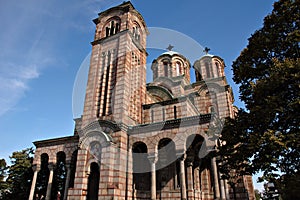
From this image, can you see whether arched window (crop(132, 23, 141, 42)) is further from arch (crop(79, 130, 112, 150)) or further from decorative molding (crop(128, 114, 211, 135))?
arch (crop(79, 130, 112, 150))

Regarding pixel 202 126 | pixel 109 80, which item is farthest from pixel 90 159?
pixel 202 126

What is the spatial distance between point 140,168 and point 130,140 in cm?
205

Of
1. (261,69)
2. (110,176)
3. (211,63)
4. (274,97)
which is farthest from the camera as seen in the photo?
(211,63)

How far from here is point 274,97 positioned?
24.6 ft

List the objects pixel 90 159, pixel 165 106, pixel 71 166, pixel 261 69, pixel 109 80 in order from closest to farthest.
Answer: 1. pixel 261 69
2. pixel 90 159
3. pixel 71 166
4. pixel 109 80
5. pixel 165 106

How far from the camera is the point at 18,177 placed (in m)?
20.2

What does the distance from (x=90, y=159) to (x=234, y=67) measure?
10.1 metres

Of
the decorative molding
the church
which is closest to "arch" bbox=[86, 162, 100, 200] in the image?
the church

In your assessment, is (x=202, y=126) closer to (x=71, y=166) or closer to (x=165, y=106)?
(x=165, y=106)

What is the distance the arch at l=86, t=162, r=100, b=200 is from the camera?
1453cm

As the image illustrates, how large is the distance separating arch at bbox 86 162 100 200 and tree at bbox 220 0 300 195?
873cm

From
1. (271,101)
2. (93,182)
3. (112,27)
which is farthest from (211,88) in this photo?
(271,101)

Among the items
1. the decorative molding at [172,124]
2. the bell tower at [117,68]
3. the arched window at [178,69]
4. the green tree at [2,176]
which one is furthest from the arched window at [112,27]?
the green tree at [2,176]

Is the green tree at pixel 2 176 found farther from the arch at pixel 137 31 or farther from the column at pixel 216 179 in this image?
the column at pixel 216 179
